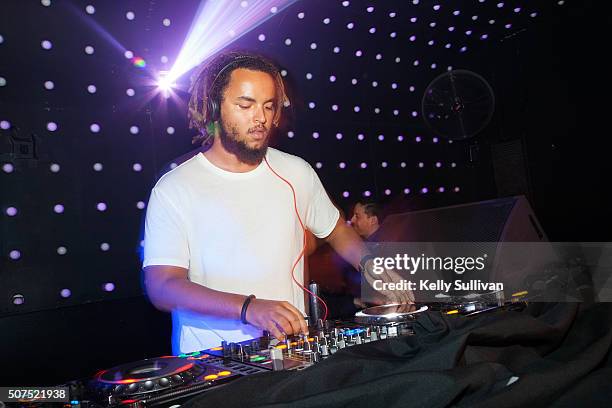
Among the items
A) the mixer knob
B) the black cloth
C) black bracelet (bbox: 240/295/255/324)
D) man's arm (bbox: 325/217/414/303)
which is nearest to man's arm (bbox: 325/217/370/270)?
man's arm (bbox: 325/217/414/303)

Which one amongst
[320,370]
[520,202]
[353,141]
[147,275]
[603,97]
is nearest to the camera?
[320,370]

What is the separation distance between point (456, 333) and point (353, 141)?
3050 mm

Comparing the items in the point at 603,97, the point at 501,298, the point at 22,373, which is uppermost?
the point at 603,97

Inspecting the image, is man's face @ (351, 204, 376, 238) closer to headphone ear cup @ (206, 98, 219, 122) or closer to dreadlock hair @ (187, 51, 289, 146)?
dreadlock hair @ (187, 51, 289, 146)

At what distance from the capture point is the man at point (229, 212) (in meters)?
1.94

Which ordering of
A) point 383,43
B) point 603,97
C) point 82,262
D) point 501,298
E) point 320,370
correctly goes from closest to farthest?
point 320,370, point 501,298, point 82,262, point 383,43, point 603,97

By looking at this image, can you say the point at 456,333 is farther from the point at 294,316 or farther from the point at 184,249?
the point at 184,249

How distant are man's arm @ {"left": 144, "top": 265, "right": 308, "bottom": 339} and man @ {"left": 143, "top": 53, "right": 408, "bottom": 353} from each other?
1 centimetres

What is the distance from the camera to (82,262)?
99.6 inches

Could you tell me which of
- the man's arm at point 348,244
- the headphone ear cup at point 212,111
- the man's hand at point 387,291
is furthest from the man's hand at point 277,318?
the headphone ear cup at point 212,111

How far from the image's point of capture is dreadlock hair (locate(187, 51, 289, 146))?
210 cm

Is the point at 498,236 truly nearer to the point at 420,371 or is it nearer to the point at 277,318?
the point at 277,318

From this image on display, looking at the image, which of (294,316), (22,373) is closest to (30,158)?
(22,373)

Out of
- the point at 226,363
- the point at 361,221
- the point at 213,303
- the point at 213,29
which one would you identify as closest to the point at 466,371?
the point at 226,363
